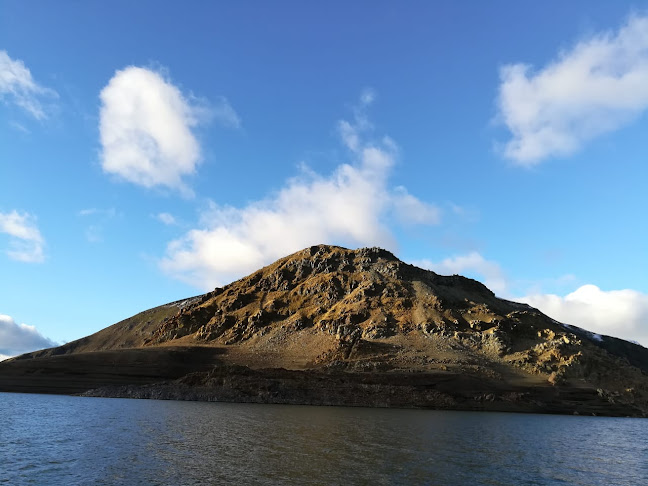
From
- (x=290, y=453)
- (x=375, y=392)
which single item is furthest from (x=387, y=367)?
(x=290, y=453)

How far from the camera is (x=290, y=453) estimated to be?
4356 centimetres

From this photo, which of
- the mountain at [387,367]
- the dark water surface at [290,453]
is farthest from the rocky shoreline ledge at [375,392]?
the dark water surface at [290,453]

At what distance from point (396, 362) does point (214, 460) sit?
11927 centimetres

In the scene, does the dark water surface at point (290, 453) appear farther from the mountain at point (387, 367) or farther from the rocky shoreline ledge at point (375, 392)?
the mountain at point (387, 367)

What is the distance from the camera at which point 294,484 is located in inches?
1267

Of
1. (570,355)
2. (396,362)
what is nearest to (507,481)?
(396,362)

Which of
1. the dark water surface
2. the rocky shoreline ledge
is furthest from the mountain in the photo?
the dark water surface

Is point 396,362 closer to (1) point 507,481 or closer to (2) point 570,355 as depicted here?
(2) point 570,355

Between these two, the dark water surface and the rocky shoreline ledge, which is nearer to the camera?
the dark water surface

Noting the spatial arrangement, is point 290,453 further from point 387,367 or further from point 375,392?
point 387,367

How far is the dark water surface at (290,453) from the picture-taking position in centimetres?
3478

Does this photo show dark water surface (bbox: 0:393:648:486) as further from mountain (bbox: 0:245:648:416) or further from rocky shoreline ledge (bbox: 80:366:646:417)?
mountain (bbox: 0:245:648:416)

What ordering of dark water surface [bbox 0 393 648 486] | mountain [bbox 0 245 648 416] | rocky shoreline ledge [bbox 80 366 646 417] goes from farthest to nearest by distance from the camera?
mountain [bbox 0 245 648 416] < rocky shoreline ledge [bbox 80 366 646 417] < dark water surface [bbox 0 393 648 486]

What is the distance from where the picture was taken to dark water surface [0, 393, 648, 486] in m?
34.8
